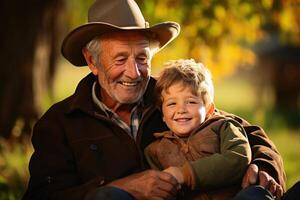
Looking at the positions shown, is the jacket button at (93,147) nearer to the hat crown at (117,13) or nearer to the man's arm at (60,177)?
the man's arm at (60,177)

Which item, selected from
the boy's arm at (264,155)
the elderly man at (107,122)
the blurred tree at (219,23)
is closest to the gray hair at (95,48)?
the elderly man at (107,122)

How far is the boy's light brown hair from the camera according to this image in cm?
443

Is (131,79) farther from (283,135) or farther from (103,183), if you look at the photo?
(283,135)

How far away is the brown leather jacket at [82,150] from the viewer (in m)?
4.58

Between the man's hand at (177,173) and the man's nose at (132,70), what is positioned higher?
the man's nose at (132,70)

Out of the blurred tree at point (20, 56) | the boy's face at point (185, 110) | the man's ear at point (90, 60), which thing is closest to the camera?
the boy's face at point (185, 110)

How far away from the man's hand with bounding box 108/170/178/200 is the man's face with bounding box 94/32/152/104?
0.66 m

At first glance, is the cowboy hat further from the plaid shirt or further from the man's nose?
the plaid shirt

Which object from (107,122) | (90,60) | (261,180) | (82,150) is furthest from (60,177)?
(261,180)

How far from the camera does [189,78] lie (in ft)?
14.5

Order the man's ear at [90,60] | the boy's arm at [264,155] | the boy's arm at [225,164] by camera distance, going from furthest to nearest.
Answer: the man's ear at [90,60] < the boy's arm at [264,155] < the boy's arm at [225,164]

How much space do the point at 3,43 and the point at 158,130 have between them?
17.8 ft

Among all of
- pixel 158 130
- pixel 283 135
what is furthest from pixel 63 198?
pixel 283 135

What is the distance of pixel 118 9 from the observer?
4.95 m
